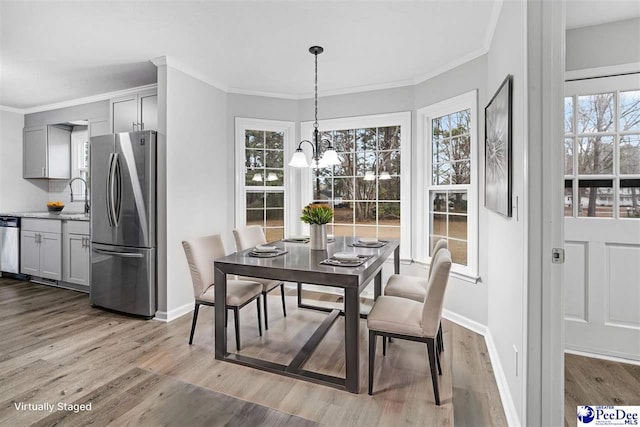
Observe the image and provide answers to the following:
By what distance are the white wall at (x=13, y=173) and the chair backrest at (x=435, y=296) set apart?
20.4 feet

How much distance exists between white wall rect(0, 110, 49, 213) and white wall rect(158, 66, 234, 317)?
352 cm

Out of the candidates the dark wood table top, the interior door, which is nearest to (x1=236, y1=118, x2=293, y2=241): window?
the dark wood table top

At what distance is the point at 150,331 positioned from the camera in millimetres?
3086

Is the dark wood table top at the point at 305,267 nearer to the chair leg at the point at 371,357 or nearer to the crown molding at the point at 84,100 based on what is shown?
the chair leg at the point at 371,357

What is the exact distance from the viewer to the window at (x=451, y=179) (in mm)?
3203

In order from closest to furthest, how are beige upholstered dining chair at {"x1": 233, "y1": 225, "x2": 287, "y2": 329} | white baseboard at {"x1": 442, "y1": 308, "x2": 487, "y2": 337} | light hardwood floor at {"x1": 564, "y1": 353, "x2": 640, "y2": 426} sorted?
light hardwood floor at {"x1": 564, "y1": 353, "x2": 640, "y2": 426} → white baseboard at {"x1": 442, "y1": 308, "x2": 487, "y2": 337} → beige upholstered dining chair at {"x1": 233, "y1": 225, "x2": 287, "y2": 329}

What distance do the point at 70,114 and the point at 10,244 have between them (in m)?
2.07

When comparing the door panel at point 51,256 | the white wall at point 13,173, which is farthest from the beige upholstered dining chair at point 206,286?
the white wall at point 13,173

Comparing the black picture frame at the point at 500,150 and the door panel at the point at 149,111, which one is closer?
the black picture frame at the point at 500,150

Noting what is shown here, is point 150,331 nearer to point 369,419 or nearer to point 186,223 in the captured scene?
point 186,223

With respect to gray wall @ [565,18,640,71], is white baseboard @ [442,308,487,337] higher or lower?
lower

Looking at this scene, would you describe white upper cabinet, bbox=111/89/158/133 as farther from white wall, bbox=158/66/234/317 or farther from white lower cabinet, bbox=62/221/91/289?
white lower cabinet, bbox=62/221/91/289

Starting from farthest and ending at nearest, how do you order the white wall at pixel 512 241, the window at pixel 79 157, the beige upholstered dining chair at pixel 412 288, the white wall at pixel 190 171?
1. the window at pixel 79 157
2. the white wall at pixel 190 171
3. the beige upholstered dining chair at pixel 412 288
4. the white wall at pixel 512 241

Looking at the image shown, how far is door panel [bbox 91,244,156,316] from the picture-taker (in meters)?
3.35
